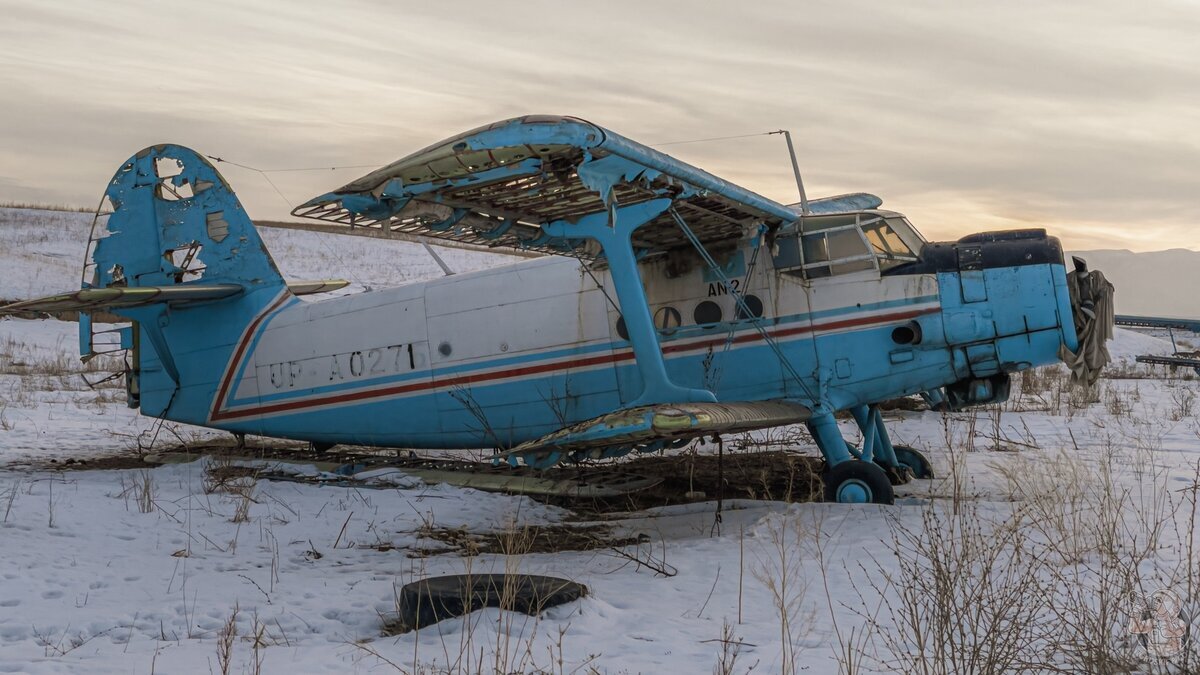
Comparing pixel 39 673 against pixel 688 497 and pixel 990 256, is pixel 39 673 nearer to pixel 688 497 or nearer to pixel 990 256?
pixel 688 497

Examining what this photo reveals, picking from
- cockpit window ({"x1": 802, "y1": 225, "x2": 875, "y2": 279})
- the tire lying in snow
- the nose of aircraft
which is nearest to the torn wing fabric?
the nose of aircraft

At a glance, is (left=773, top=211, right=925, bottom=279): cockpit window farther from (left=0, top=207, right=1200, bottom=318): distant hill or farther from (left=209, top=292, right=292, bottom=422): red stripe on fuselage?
(left=0, top=207, right=1200, bottom=318): distant hill

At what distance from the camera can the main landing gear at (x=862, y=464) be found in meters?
7.97

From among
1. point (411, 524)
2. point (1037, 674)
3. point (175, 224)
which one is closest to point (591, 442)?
point (411, 524)

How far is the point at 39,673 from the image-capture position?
4.12 m

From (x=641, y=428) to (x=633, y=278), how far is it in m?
1.54

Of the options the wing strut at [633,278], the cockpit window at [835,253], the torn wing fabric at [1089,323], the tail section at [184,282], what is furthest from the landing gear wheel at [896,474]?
the tail section at [184,282]

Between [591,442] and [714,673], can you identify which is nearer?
[714,673]

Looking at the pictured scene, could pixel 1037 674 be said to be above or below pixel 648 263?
below

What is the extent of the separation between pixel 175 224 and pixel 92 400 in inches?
278

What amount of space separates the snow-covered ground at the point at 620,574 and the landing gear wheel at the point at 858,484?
243mm

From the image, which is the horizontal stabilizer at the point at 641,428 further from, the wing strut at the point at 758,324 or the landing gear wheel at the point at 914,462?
the landing gear wheel at the point at 914,462

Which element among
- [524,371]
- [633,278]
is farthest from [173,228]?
[633,278]

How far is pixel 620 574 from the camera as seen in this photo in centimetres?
607
